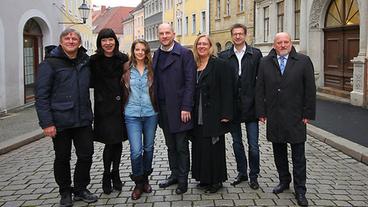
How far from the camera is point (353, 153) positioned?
24.3 feet

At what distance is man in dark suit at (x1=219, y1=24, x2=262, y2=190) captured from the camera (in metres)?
5.40

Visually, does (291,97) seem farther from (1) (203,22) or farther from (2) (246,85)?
(1) (203,22)

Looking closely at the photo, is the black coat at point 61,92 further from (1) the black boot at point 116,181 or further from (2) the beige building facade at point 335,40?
(2) the beige building facade at point 335,40

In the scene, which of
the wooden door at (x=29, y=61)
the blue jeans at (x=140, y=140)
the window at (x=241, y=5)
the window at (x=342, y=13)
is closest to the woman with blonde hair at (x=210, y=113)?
the blue jeans at (x=140, y=140)

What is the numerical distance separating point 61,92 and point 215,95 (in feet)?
5.57

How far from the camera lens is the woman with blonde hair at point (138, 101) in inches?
205

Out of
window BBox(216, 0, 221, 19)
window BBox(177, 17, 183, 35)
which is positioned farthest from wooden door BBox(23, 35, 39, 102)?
window BBox(177, 17, 183, 35)

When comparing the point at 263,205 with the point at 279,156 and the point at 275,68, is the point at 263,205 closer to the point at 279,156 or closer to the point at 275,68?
the point at 279,156

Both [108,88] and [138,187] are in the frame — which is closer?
[108,88]

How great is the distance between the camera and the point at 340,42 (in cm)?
1545

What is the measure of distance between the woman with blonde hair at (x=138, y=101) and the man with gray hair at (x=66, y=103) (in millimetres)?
450

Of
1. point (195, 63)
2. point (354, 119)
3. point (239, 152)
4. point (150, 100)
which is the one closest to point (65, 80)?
point (150, 100)

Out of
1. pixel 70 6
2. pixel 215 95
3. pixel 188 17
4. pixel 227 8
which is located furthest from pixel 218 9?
pixel 215 95

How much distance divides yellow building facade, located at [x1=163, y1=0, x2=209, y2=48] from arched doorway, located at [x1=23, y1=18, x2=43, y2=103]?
19234 millimetres
